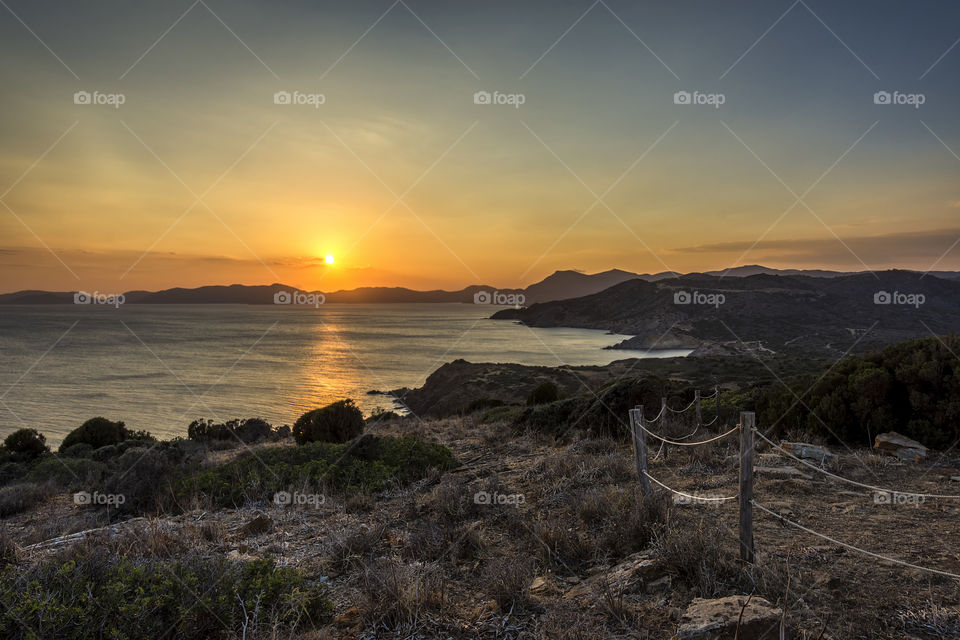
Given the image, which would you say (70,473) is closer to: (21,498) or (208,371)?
(21,498)

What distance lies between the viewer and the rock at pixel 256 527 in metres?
6.54

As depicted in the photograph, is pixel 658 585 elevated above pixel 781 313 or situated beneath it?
situated beneath

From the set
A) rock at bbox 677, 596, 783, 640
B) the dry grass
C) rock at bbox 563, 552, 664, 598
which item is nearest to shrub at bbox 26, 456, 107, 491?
the dry grass

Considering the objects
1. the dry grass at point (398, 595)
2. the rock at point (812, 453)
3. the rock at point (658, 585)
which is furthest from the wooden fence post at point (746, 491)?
the rock at point (812, 453)

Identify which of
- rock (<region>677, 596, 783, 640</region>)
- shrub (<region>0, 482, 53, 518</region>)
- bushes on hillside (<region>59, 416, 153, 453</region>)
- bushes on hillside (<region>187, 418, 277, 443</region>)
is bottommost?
bushes on hillside (<region>187, 418, 277, 443</region>)

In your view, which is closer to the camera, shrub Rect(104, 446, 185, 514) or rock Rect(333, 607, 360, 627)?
rock Rect(333, 607, 360, 627)

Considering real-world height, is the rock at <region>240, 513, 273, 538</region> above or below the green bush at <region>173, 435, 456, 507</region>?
above

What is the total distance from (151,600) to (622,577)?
399 centimetres

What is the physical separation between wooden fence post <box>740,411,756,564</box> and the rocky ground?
150 millimetres

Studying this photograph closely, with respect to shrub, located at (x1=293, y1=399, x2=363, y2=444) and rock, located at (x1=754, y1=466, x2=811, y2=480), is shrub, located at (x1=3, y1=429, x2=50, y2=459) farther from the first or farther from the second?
rock, located at (x1=754, y1=466, x2=811, y2=480)

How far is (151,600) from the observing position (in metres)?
3.59

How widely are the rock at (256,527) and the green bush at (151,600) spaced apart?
2221 mm

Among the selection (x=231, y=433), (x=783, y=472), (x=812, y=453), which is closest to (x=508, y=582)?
(x=783, y=472)

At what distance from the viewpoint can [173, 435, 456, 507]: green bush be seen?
8.53 m
